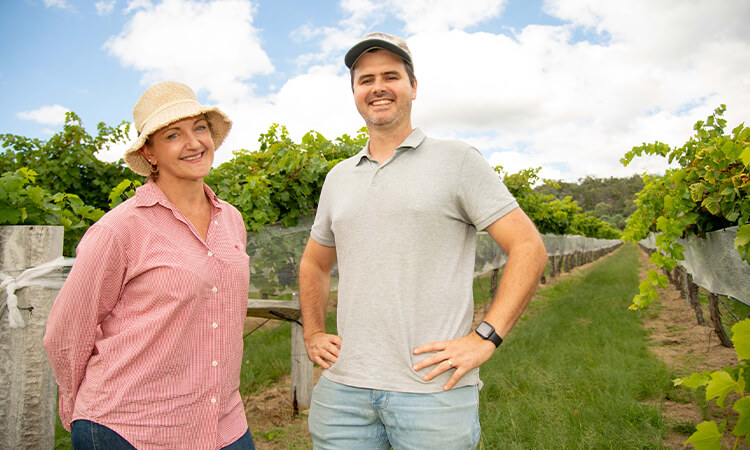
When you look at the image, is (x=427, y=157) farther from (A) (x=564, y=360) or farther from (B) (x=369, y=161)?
(A) (x=564, y=360)

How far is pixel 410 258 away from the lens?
1699 mm

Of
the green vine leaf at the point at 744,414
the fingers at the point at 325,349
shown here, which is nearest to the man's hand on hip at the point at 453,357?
the fingers at the point at 325,349

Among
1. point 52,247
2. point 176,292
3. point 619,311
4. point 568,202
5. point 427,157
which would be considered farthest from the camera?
point 568,202

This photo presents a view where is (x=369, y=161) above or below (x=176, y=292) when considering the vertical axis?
above

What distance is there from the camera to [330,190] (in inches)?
79.7

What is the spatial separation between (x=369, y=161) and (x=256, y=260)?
9.50 ft

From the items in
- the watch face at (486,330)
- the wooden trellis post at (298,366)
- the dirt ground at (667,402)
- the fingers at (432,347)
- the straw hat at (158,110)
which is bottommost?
the dirt ground at (667,402)

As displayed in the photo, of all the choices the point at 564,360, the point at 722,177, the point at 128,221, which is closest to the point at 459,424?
the point at 128,221

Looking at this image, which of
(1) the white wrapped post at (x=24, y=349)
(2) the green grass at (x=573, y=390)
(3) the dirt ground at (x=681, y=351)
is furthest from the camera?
(3) the dirt ground at (x=681, y=351)

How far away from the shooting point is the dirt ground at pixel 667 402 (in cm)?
429

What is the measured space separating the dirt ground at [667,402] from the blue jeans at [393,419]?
2590 millimetres

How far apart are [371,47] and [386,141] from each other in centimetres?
35

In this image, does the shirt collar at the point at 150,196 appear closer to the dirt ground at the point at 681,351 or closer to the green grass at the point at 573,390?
the green grass at the point at 573,390

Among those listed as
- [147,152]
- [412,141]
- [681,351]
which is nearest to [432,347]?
[412,141]
